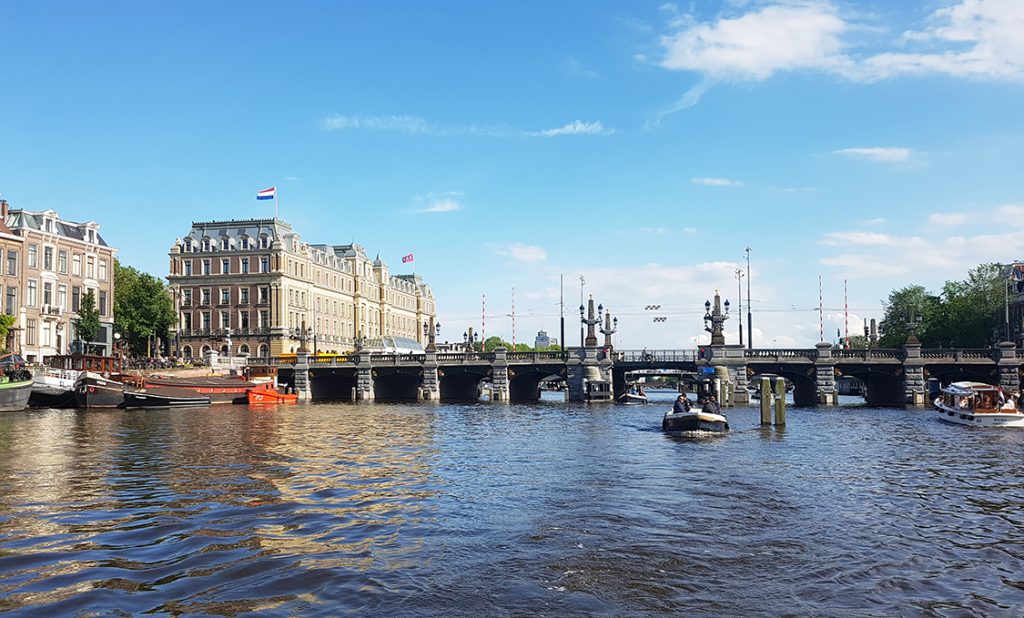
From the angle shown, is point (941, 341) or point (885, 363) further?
point (941, 341)

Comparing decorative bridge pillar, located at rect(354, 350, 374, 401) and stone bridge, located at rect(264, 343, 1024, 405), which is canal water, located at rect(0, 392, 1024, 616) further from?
decorative bridge pillar, located at rect(354, 350, 374, 401)

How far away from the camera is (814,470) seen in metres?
33.8

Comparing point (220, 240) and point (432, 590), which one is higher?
point (220, 240)

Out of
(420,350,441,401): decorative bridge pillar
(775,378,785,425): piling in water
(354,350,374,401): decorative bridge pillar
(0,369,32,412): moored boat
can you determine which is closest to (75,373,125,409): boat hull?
(0,369,32,412): moored boat

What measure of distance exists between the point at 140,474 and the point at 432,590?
19189 millimetres

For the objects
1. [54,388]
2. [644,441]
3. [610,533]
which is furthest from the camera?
[54,388]

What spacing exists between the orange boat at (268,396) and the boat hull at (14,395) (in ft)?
81.3

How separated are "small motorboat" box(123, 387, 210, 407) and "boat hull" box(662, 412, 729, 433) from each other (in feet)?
160

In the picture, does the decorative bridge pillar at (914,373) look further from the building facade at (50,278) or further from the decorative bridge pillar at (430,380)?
the building facade at (50,278)

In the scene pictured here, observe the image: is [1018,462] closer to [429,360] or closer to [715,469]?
Result: [715,469]

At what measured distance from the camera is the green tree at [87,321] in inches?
3548

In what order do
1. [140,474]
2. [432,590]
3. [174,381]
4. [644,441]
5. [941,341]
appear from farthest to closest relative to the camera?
[941,341] → [174,381] → [644,441] → [140,474] → [432,590]

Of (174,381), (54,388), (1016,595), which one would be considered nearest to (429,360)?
(174,381)

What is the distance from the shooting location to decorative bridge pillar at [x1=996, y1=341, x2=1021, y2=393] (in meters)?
84.1
